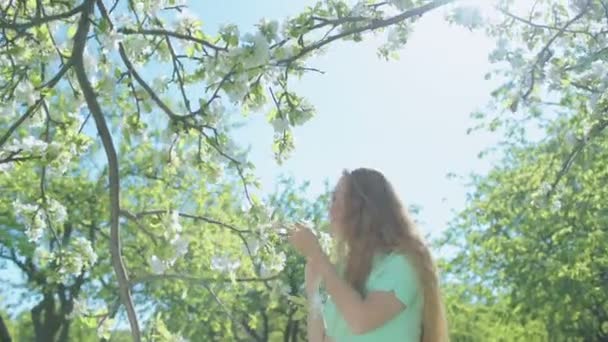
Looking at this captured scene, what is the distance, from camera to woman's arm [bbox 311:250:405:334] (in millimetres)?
3273

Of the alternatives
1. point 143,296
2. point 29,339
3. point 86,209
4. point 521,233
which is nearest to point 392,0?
point 521,233

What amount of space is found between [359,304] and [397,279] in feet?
0.53

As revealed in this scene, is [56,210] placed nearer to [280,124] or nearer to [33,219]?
[33,219]

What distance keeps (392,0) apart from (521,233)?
1606 centimetres

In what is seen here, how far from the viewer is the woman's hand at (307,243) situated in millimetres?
3381

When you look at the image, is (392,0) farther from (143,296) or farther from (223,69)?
(143,296)

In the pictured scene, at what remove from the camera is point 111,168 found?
4.87 meters

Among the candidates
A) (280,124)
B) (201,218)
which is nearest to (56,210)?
(201,218)

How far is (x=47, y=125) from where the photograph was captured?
5.86m

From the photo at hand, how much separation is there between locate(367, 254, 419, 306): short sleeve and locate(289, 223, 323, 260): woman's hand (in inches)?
7.8

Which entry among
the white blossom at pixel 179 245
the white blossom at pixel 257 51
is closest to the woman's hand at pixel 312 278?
the white blossom at pixel 257 51

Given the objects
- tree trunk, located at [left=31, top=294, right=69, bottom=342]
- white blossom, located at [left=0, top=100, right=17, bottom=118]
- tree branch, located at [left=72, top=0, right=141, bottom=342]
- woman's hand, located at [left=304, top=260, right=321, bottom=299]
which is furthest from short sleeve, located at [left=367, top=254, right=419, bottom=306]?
tree trunk, located at [left=31, top=294, right=69, bottom=342]

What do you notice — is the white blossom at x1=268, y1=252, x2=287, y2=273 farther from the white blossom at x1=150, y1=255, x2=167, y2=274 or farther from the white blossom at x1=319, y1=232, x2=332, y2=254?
the white blossom at x1=150, y1=255, x2=167, y2=274

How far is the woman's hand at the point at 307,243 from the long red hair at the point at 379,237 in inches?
6.5
